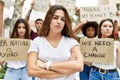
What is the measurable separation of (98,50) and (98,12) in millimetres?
926

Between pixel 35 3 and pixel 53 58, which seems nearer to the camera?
pixel 53 58

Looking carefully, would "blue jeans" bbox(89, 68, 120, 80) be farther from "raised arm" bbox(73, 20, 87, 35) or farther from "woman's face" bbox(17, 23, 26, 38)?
"woman's face" bbox(17, 23, 26, 38)

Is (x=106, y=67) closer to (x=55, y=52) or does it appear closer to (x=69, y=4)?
(x=55, y=52)

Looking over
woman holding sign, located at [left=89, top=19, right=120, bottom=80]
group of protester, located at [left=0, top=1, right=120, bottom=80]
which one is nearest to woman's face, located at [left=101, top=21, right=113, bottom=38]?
woman holding sign, located at [left=89, top=19, right=120, bottom=80]

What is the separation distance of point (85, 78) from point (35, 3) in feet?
4.88

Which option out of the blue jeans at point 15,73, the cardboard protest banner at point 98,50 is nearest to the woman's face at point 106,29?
the cardboard protest banner at point 98,50

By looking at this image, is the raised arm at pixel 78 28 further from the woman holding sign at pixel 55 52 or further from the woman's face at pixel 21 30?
the woman holding sign at pixel 55 52

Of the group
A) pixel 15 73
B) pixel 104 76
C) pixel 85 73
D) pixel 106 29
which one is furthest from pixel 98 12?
pixel 15 73

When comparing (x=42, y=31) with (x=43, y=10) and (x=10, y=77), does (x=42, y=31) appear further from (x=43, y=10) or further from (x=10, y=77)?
(x=43, y=10)

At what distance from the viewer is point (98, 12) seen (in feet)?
13.9

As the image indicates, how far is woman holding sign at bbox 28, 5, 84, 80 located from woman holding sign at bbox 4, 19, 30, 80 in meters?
1.15

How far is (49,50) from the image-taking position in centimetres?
273

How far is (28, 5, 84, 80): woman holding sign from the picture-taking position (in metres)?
2.69

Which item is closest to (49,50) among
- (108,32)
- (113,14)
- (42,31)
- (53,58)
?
(53,58)
